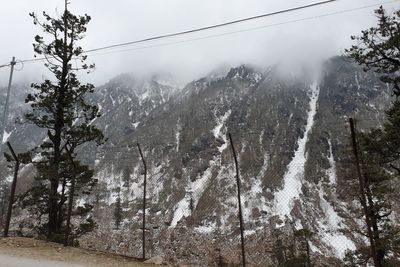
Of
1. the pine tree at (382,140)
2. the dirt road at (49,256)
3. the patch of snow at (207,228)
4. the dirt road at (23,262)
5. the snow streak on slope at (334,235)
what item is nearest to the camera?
the dirt road at (23,262)

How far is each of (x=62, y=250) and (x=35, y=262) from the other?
2.61 metres

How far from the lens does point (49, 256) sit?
1496cm

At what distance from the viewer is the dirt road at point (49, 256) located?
13.7 meters

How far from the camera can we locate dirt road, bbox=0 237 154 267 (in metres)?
13.7

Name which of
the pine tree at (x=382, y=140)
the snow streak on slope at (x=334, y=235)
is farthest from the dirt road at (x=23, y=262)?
the snow streak on slope at (x=334, y=235)

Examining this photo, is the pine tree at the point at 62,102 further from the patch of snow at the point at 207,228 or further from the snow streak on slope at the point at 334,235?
the patch of snow at the point at 207,228

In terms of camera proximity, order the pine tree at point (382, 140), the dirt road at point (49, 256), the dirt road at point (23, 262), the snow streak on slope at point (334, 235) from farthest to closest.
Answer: the snow streak on slope at point (334, 235), the pine tree at point (382, 140), the dirt road at point (49, 256), the dirt road at point (23, 262)

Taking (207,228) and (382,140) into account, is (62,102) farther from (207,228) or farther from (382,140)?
(207,228)

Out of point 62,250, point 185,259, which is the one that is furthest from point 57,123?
point 185,259

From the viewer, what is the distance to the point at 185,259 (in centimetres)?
12088

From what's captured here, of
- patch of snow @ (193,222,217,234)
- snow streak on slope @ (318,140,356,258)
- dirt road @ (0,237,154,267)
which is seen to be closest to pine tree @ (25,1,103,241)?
dirt road @ (0,237,154,267)

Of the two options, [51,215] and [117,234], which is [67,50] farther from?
[117,234]

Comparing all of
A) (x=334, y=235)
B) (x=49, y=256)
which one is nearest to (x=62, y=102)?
(x=49, y=256)

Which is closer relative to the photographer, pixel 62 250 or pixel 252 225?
pixel 62 250
